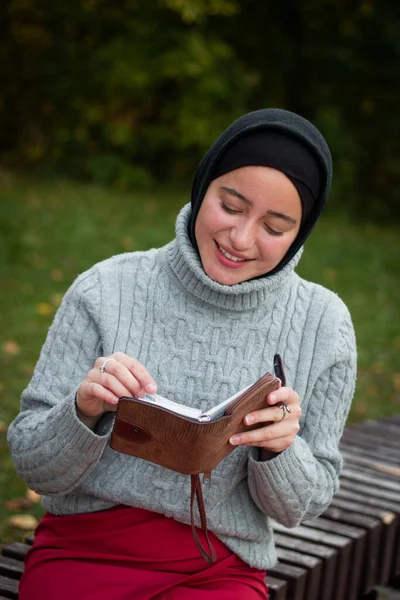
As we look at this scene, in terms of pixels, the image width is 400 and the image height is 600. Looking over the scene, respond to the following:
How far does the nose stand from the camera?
2486mm

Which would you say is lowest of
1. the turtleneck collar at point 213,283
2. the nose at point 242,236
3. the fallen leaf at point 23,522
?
the fallen leaf at point 23,522

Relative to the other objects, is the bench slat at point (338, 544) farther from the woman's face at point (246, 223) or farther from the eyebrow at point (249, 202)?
the eyebrow at point (249, 202)

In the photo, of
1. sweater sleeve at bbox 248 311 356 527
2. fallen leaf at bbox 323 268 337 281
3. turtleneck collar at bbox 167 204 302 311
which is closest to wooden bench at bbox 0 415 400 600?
sweater sleeve at bbox 248 311 356 527

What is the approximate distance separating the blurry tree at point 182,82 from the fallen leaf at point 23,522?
11.0m

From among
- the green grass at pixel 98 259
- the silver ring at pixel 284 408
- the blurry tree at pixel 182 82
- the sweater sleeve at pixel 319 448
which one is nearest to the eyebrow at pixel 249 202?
the sweater sleeve at pixel 319 448

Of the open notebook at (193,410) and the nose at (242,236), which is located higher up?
the nose at (242,236)

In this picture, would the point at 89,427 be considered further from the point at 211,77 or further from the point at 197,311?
the point at 211,77

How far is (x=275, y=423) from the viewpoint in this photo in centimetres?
235

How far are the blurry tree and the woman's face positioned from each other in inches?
478

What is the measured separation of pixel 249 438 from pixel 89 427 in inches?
16.4

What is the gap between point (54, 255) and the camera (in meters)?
9.42

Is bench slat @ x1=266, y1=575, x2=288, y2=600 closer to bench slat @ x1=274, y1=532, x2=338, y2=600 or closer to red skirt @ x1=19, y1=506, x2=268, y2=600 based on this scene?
bench slat @ x1=274, y1=532, x2=338, y2=600

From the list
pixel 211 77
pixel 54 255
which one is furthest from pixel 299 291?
pixel 211 77

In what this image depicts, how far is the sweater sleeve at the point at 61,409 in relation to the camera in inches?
94.5
